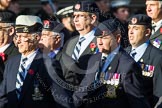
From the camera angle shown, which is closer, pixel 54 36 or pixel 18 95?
pixel 18 95

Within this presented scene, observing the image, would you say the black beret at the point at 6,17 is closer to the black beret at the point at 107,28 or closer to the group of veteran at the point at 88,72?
the group of veteran at the point at 88,72

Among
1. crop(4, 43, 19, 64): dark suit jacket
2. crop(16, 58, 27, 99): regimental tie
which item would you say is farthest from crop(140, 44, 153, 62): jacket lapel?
crop(4, 43, 19, 64): dark suit jacket

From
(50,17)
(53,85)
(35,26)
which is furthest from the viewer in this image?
(50,17)

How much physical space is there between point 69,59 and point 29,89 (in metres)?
1.17

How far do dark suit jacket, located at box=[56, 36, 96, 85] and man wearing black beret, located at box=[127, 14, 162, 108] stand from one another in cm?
67

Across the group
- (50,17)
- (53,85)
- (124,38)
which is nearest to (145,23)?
(124,38)

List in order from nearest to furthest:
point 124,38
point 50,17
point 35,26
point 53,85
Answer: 1. point 53,85
2. point 35,26
3. point 124,38
4. point 50,17

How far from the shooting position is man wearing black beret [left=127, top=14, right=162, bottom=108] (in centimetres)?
1073

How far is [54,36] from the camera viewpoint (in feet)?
37.5

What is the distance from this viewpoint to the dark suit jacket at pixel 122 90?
10.0m

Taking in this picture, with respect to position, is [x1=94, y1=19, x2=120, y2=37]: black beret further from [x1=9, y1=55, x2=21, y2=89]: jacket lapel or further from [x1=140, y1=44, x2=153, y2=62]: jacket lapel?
[x1=9, y1=55, x2=21, y2=89]: jacket lapel

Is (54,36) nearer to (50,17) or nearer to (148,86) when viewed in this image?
(148,86)

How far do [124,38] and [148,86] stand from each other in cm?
150

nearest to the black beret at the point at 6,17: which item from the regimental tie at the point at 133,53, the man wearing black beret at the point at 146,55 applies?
the man wearing black beret at the point at 146,55
